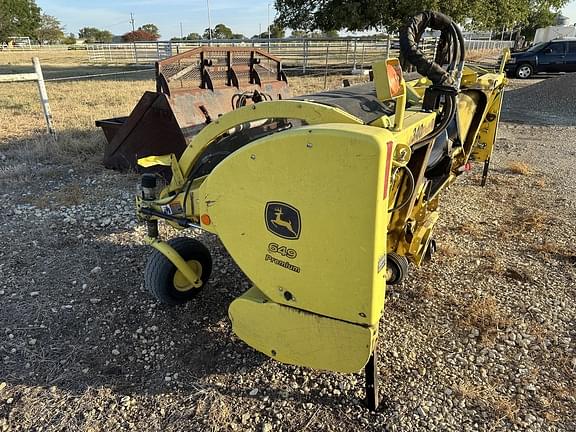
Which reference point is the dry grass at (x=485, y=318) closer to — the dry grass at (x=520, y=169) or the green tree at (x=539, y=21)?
the dry grass at (x=520, y=169)

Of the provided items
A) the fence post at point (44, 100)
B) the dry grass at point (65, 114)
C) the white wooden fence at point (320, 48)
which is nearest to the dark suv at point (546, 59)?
the white wooden fence at point (320, 48)

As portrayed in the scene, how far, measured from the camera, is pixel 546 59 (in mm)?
18906

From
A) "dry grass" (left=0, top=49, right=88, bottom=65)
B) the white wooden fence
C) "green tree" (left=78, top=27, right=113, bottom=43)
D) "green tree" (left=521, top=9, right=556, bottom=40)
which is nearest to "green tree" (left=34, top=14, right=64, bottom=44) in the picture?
"green tree" (left=78, top=27, right=113, bottom=43)

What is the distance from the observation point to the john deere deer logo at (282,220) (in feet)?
6.61

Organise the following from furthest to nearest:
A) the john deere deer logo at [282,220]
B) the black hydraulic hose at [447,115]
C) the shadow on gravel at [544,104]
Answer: the shadow on gravel at [544,104]
the black hydraulic hose at [447,115]
the john deere deer logo at [282,220]

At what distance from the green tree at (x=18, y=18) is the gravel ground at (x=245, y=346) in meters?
60.6

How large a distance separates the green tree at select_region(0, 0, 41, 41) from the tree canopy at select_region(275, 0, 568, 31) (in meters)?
45.6

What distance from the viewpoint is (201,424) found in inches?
88.1

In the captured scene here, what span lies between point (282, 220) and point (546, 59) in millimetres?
20969

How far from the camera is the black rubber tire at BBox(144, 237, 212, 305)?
2914mm

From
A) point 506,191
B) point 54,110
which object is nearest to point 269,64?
point 506,191

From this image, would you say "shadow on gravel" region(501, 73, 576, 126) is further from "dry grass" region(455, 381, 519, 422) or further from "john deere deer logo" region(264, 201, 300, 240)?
"john deere deer logo" region(264, 201, 300, 240)

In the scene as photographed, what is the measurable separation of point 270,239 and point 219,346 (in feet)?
3.17

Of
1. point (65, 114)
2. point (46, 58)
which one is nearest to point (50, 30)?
point (46, 58)
